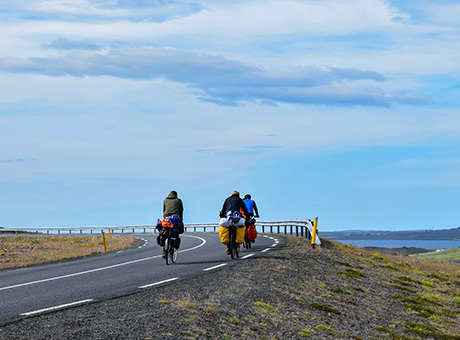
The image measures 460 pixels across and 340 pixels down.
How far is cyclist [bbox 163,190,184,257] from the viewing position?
691 inches

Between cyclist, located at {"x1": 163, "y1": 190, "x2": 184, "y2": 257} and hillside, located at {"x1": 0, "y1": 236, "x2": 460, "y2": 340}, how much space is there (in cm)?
216

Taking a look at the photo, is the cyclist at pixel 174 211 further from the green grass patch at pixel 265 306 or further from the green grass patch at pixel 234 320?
Result: the green grass patch at pixel 234 320

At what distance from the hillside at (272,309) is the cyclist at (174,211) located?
2164 millimetres

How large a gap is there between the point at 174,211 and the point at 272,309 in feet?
20.5

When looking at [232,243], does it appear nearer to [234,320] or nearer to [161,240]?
[161,240]

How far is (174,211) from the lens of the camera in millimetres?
17562

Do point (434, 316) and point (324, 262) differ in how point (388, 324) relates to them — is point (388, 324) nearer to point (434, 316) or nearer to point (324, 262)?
point (434, 316)

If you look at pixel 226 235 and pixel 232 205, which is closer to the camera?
pixel 232 205

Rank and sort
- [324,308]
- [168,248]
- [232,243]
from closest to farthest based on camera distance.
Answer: [324,308] < [168,248] < [232,243]

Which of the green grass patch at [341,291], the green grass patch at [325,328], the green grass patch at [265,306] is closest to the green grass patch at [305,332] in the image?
the green grass patch at [325,328]

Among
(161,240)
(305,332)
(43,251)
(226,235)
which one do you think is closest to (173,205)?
(161,240)

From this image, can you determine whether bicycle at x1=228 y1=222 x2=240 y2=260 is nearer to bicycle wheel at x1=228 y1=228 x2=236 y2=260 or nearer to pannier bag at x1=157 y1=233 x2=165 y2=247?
bicycle wheel at x1=228 y1=228 x2=236 y2=260

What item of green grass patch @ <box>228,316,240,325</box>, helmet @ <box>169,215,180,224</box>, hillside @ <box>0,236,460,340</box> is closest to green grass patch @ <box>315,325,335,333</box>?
hillside @ <box>0,236,460,340</box>

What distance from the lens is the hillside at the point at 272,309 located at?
9.12 metres
